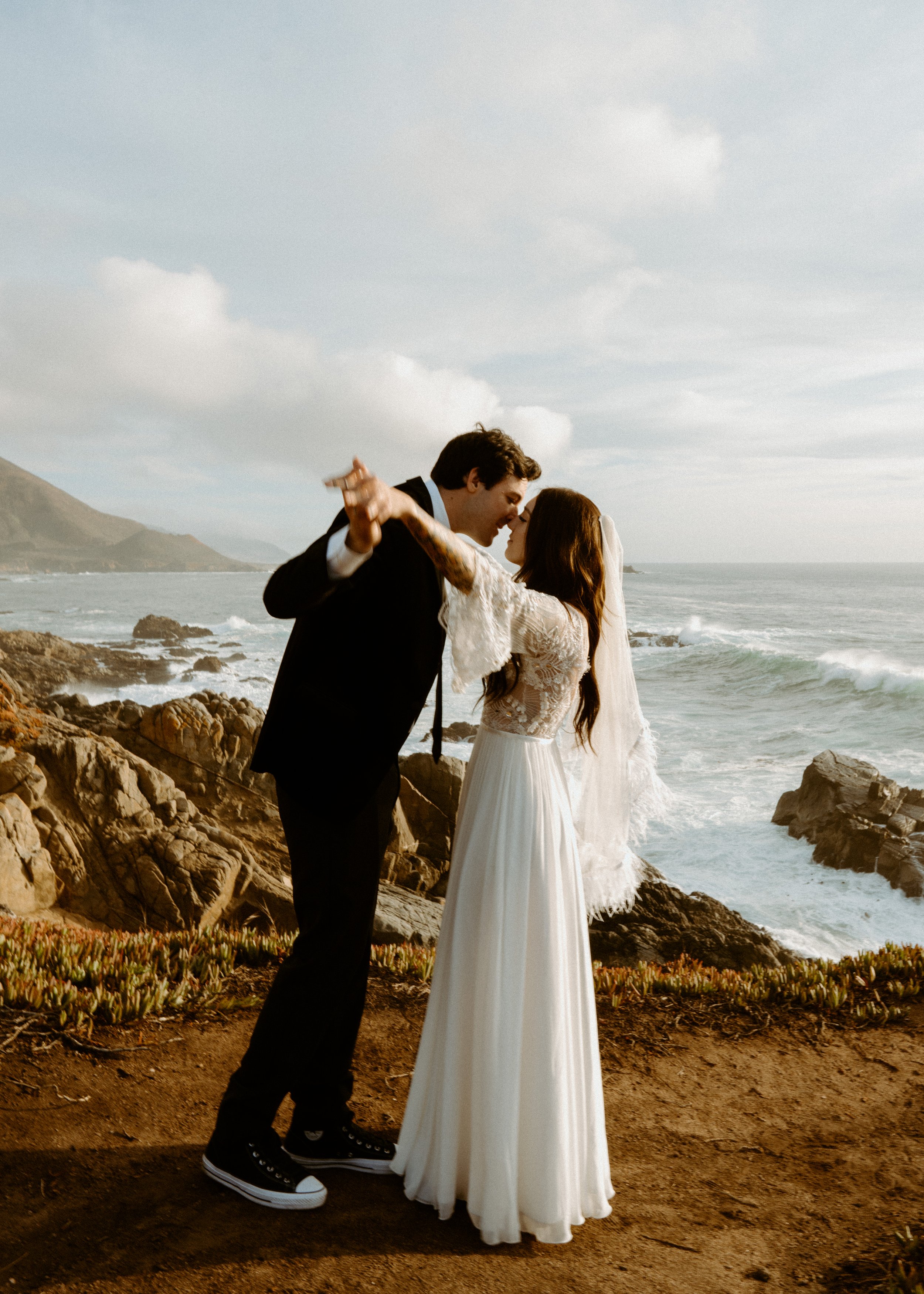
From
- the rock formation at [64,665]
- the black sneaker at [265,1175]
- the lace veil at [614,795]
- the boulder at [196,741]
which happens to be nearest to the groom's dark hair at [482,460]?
the lace veil at [614,795]

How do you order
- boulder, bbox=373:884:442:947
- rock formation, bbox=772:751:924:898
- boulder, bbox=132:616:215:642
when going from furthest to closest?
boulder, bbox=132:616:215:642
rock formation, bbox=772:751:924:898
boulder, bbox=373:884:442:947

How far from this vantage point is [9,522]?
152 metres

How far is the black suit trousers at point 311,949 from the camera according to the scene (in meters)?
3.20

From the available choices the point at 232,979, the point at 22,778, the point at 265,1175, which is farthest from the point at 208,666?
the point at 265,1175

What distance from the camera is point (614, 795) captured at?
12.8ft

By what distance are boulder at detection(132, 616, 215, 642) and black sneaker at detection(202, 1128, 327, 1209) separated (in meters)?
46.4

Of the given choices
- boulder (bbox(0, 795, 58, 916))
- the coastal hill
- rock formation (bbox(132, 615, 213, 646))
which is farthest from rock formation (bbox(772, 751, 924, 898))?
the coastal hill

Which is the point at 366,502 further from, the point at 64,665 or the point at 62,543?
the point at 62,543

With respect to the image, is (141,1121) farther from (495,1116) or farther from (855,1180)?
(855,1180)

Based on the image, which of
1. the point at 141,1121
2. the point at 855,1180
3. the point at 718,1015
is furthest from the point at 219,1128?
the point at 718,1015

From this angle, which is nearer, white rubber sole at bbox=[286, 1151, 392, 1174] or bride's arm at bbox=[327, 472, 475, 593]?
bride's arm at bbox=[327, 472, 475, 593]

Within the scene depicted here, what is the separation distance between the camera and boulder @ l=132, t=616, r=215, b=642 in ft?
160

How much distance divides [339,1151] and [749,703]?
34033 mm

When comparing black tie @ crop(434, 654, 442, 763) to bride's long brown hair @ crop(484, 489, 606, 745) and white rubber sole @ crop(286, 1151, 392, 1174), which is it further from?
white rubber sole @ crop(286, 1151, 392, 1174)
